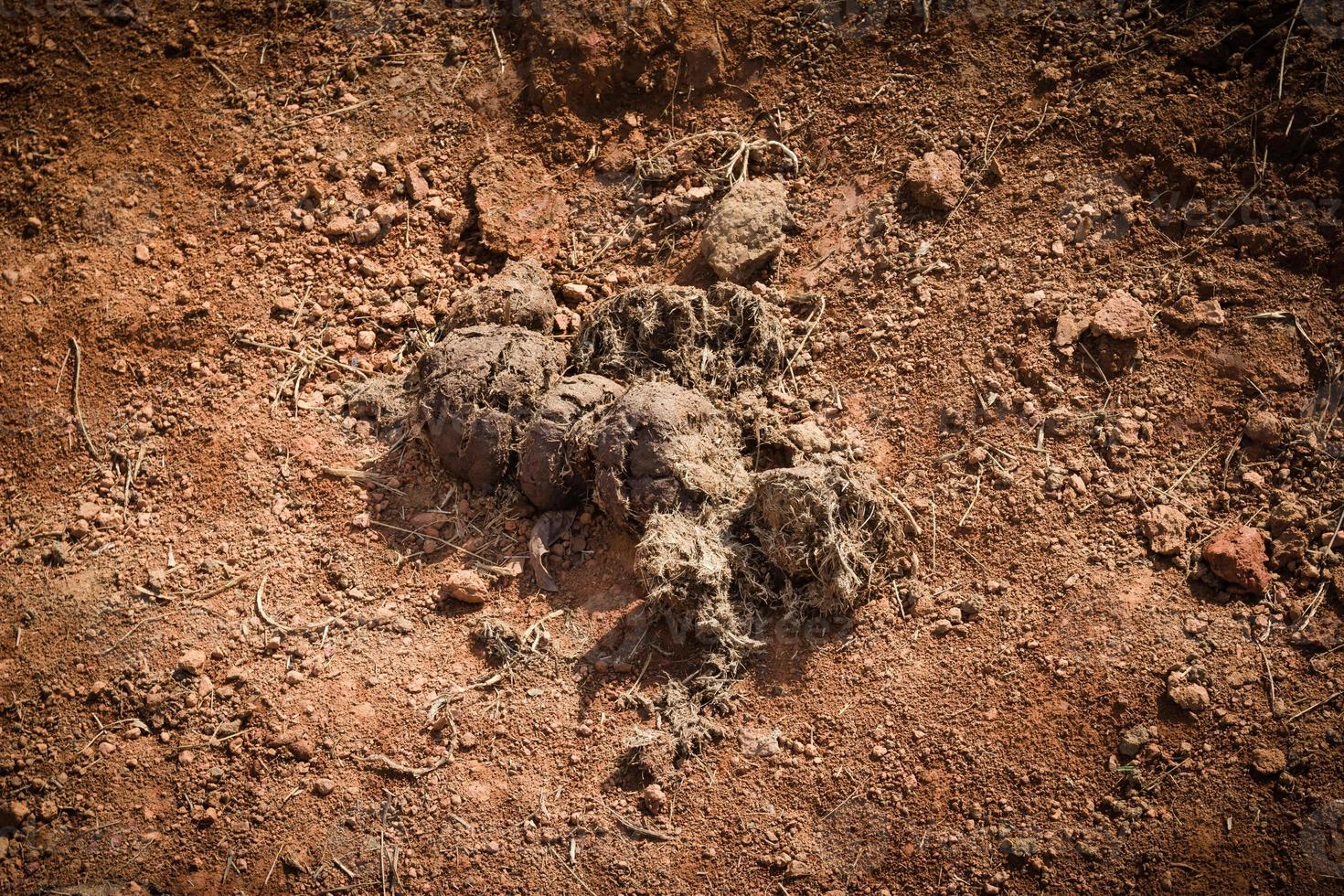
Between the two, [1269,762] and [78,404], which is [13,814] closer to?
[78,404]

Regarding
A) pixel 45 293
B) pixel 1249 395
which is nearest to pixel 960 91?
pixel 1249 395

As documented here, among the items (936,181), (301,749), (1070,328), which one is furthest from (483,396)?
(1070,328)

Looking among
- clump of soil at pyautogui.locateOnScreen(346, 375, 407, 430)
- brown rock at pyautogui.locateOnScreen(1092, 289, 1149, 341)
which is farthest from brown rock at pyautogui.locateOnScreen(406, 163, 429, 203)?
brown rock at pyautogui.locateOnScreen(1092, 289, 1149, 341)

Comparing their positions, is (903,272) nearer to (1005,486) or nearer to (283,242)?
(1005,486)

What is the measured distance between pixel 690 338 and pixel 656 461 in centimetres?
67

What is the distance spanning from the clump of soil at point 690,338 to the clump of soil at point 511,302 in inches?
10.0

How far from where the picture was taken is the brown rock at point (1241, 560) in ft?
9.98

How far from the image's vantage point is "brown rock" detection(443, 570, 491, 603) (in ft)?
11.3

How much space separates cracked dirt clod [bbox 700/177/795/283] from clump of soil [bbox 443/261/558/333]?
76cm

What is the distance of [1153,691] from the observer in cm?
297

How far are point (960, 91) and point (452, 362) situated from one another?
103 inches

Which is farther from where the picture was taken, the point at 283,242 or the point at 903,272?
the point at 283,242

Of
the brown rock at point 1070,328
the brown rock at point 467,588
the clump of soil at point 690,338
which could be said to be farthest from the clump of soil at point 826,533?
the brown rock at point 467,588

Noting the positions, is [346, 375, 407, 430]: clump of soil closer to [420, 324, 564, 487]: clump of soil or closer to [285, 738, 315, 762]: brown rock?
[420, 324, 564, 487]: clump of soil
